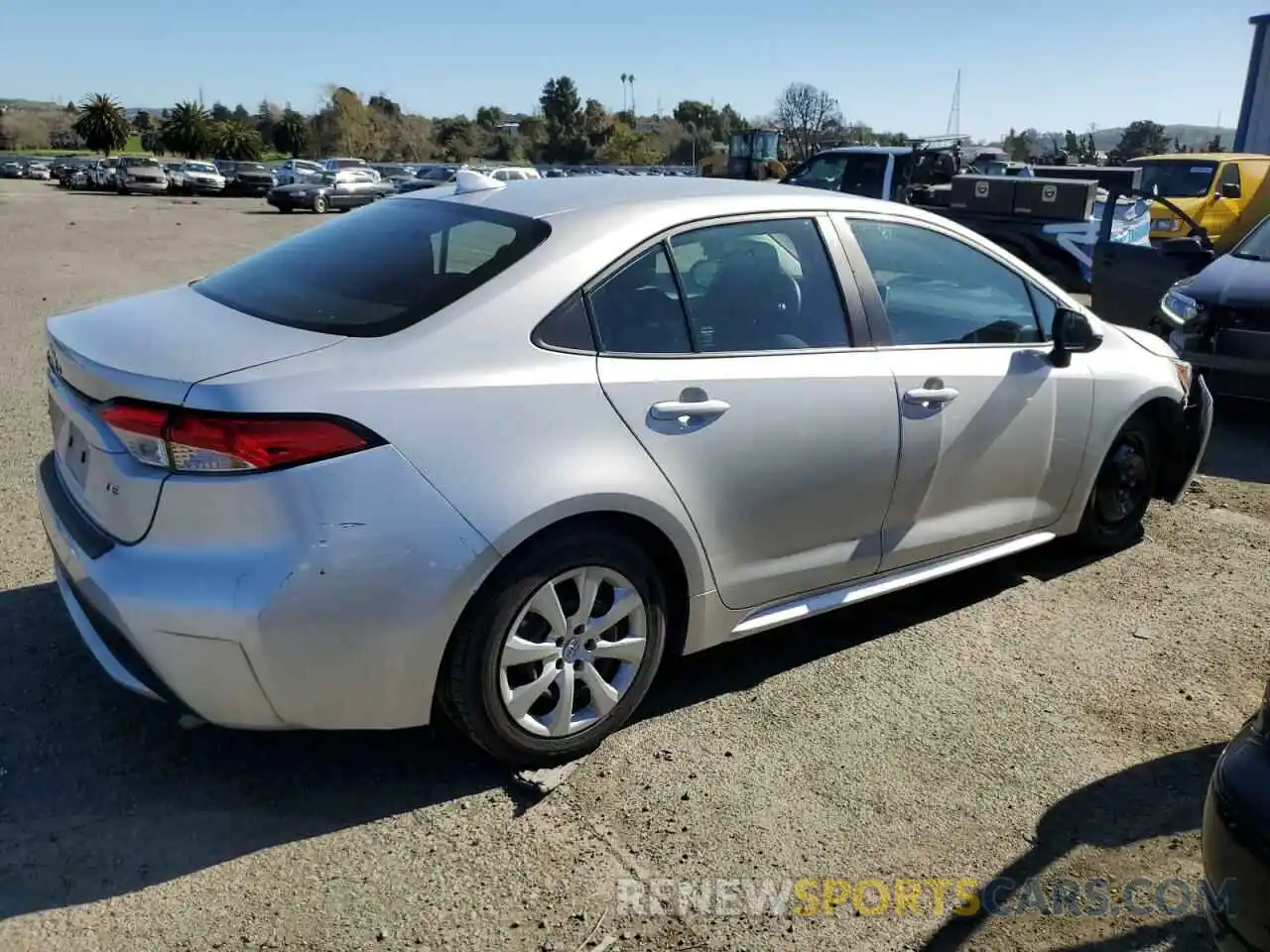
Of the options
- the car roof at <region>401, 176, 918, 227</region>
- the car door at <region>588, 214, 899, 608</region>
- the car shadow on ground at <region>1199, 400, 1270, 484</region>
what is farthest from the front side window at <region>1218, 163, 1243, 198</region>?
the car door at <region>588, 214, 899, 608</region>

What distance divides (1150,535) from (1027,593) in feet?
3.79

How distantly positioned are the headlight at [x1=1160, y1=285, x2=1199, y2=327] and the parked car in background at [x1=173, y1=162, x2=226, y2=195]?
43.9 meters

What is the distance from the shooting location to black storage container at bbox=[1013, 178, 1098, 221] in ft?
38.9

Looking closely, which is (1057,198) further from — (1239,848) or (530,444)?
(1239,848)

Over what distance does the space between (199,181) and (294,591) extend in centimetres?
4674

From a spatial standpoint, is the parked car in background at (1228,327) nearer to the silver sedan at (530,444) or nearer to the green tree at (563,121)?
the silver sedan at (530,444)

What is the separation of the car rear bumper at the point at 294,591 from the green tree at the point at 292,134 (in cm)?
9460

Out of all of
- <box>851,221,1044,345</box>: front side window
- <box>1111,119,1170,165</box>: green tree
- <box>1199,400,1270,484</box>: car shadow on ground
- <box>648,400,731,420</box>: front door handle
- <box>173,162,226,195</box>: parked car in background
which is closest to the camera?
<box>648,400,731,420</box>: front door handle

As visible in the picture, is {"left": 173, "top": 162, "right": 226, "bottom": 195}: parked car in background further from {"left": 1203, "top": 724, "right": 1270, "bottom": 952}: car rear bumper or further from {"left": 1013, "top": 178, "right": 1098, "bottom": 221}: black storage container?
{"left": 1203, "top": 724, "right": 1270, "bottom": 952}: car rear bumper

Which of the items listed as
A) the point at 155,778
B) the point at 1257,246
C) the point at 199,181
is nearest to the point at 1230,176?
the point at 1257,246

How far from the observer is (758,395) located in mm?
3232

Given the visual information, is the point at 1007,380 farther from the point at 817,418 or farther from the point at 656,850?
the point at 656,850

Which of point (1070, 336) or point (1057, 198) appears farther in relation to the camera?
point (1057, 198)

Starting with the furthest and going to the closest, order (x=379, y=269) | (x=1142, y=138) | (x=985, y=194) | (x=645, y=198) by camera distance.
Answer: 1. (x=1142, y=138)
2. (x=985, y=194)
3. (x=645, y=198)
4. (x=379, y=269)
